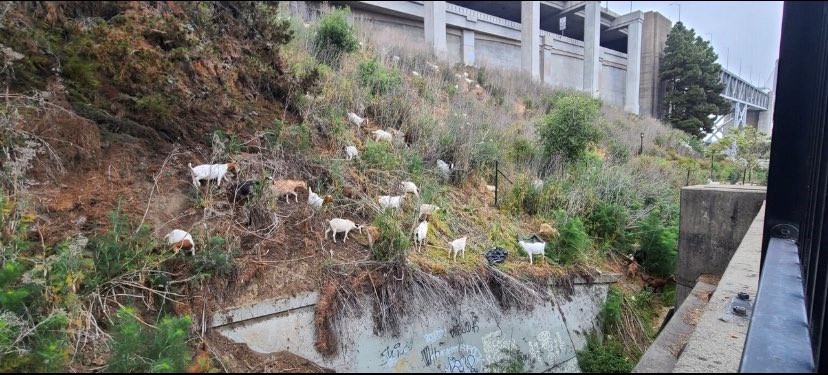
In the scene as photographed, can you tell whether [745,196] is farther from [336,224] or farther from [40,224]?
[40,224]

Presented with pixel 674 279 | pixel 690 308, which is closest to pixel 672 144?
pixel 674 279

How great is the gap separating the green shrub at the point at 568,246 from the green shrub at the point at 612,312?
52 centimetres

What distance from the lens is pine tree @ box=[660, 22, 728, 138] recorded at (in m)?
5.89

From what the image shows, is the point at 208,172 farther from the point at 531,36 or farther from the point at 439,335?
the point at 531,36

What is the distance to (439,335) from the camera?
2.35m

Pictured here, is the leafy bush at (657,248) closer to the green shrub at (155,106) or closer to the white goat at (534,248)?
the white goat at (534,248)

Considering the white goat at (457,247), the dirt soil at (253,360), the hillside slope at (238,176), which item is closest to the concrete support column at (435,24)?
the hillside slope at (238,176)

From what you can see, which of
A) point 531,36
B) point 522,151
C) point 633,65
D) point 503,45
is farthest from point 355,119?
point 503,45

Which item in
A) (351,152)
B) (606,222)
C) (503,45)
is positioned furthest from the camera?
(503,45)

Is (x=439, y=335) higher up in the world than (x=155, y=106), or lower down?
lower down

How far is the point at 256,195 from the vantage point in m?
3.56

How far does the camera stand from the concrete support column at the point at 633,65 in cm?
1204

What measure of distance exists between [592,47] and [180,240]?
19210 mm

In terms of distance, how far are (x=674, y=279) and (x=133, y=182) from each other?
6.11 m
